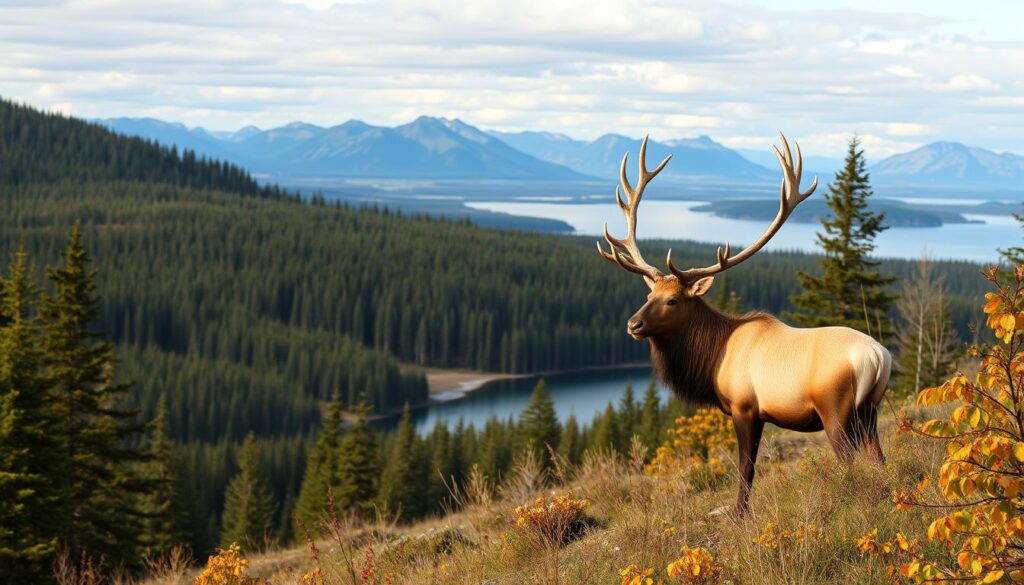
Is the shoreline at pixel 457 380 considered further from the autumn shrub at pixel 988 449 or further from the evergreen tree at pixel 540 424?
the autumn shrub at pixel 988 449

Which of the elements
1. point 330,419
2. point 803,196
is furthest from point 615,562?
point 330,419

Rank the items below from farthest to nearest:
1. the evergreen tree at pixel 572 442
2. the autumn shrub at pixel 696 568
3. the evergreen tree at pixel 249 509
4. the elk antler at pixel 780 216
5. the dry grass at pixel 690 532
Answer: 1. the evergreen tree at pixel 572 442
2. the evergreen tree at pixel 249 509
3. the elk antler at pixel 780 216
4. the dry grass at pixel 690 532
5. the autumn shrub at pixel 696 568

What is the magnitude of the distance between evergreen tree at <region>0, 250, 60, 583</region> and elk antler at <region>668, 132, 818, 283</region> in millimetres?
13319

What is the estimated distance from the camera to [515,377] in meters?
125

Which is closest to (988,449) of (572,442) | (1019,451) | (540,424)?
(1019,451)

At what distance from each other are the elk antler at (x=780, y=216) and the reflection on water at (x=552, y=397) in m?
78.9

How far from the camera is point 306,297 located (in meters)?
135

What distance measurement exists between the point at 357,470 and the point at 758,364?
34068 millimetres

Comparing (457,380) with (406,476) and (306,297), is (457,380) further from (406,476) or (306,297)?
(406,476)

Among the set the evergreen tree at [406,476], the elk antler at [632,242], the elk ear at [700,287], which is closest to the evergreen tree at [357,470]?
the evergreen tree at [406,476]

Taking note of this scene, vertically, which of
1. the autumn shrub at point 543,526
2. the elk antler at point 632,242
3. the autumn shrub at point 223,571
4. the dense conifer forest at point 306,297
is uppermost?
the elk antler at point 632,242

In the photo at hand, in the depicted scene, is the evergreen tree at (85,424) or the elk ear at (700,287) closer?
the elk ear at (700,287)

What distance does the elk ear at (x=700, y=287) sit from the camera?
8492mm

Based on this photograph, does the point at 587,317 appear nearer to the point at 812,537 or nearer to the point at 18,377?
the point at 18,377
